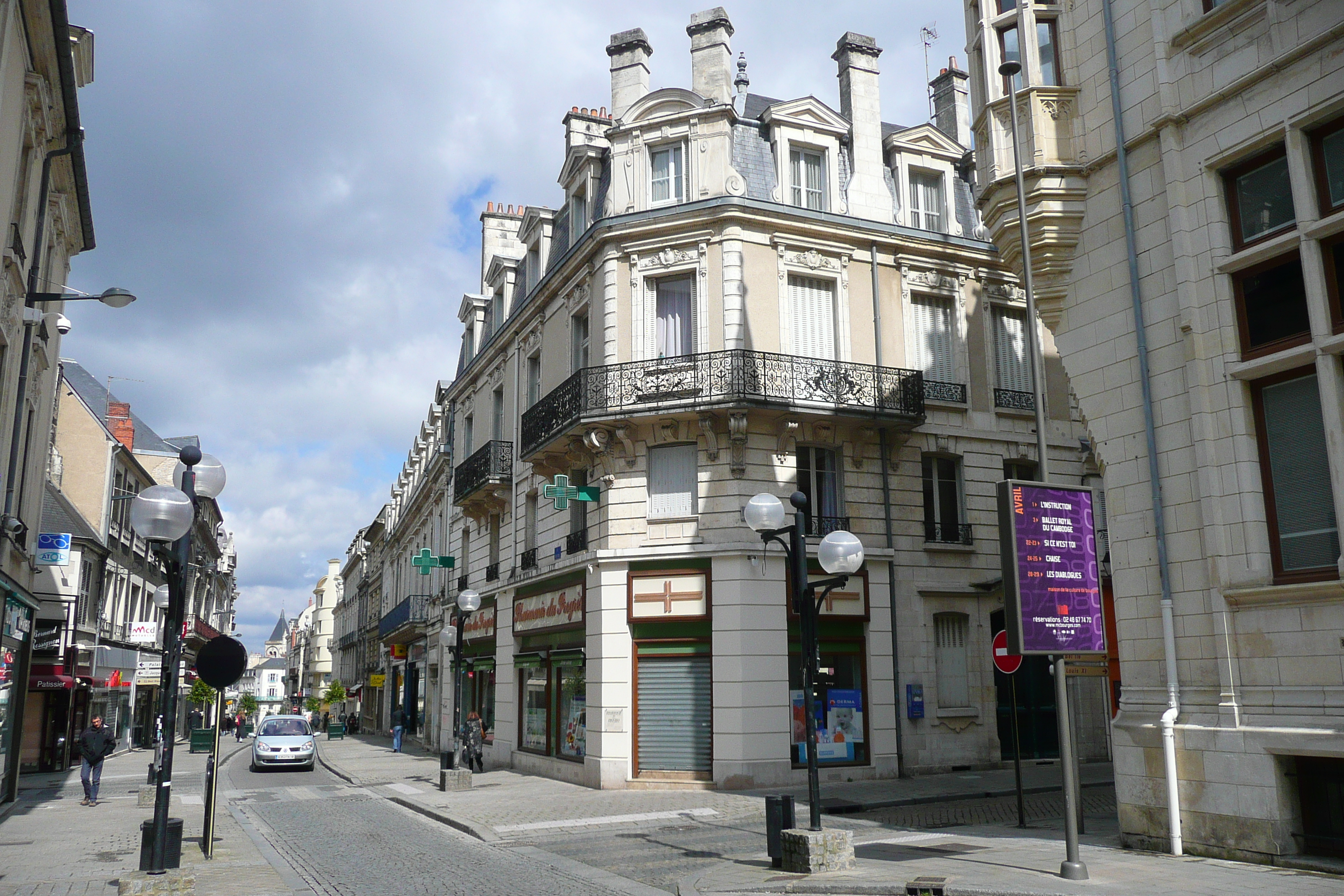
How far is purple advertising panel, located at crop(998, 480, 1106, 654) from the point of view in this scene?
9.19 metres

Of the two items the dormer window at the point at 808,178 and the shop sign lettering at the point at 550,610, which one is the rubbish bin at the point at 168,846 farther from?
the dormer window at the point at 808,178

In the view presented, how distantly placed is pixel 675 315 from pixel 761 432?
3.08 metres

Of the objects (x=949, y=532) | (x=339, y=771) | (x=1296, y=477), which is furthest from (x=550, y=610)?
(x=1296, y=477)

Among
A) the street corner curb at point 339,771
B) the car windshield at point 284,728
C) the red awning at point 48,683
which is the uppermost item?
the red awning at point 48,683

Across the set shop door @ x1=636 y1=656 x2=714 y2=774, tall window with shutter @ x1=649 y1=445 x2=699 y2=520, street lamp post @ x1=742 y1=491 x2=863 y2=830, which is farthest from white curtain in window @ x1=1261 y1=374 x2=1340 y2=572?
tall window with shutter @ x1=649 y1=445 x2=699 y2=520

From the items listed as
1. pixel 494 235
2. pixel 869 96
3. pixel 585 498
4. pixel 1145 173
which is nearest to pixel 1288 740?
pixel 1145 173

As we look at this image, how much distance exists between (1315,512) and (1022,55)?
642cm

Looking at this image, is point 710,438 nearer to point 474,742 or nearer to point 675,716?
point 675,716

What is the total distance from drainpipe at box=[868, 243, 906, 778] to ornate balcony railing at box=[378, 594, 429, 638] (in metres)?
21.5

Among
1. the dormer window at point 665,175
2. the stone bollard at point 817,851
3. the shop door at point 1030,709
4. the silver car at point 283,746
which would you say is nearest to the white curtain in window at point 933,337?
the shop door at point 1030,709

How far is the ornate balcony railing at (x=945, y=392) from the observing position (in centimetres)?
2064

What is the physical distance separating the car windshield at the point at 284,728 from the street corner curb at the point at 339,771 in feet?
3.95

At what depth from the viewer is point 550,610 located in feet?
71.5

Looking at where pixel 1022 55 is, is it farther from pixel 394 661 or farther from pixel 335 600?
pixel 335 600
